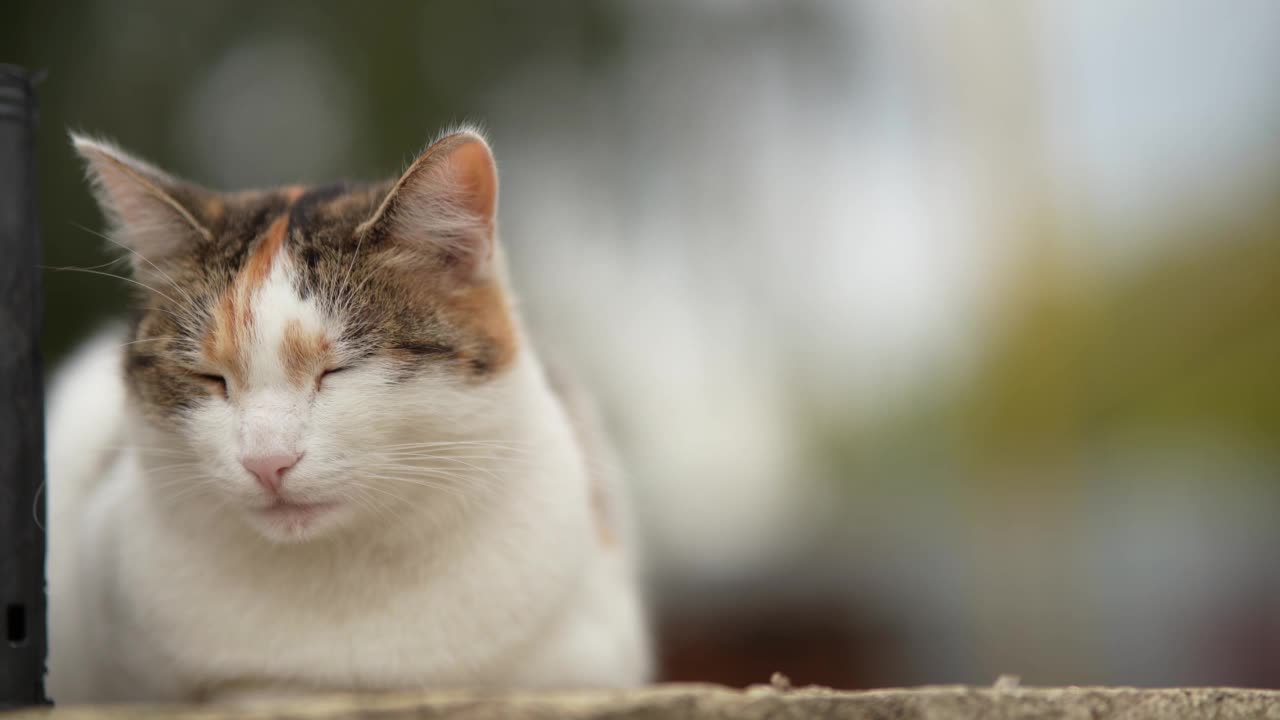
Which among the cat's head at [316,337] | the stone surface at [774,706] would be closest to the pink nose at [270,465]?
the cat's head at [316,337]

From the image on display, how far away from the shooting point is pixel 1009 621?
3.88 meters

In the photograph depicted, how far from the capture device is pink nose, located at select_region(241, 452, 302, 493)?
1127 mm

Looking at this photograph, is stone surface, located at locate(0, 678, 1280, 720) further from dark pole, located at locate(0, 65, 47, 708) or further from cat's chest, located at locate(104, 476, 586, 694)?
cat's chest, located at locate(104, 476, 586, 694)

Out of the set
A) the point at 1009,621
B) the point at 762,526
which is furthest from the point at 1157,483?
the point at 762,526

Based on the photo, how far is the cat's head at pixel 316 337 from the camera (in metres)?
1.18

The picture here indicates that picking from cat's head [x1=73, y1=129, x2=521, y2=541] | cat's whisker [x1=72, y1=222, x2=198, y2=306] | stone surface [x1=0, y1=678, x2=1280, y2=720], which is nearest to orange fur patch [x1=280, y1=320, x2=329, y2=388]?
cat's head [x1=73, y1=129, x2=521, y2=541]

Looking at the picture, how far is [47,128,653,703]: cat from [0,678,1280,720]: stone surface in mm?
230

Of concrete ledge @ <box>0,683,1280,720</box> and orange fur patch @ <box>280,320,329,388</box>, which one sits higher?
orange fur patch @ <box>280,320,329,388</box>

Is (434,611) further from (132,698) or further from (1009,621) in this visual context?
(1009,621)

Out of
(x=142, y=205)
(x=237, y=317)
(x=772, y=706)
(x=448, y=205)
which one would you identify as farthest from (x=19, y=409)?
(x=772, y=706)

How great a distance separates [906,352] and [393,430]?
281 centimetres

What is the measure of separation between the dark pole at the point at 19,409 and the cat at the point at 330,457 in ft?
0.57

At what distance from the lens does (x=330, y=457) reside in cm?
116

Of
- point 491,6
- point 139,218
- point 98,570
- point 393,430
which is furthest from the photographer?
point 491,6
